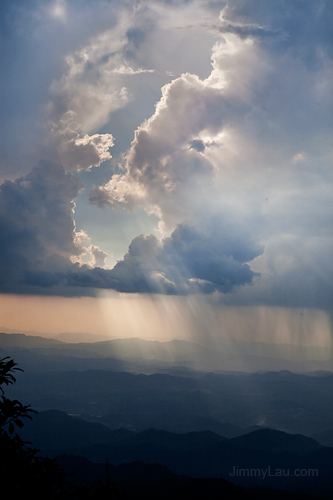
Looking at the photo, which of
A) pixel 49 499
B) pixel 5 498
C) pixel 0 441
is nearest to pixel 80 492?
pixel 49 499

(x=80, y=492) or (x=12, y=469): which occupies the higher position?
(x=12, y=469)

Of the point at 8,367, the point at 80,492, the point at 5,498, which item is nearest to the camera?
the point at 5,498

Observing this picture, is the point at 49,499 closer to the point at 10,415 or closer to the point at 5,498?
the point at 5,498

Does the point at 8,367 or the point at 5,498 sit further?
the point at 8,367

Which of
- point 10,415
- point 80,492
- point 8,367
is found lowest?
point 80,492

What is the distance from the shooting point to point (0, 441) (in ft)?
57.9

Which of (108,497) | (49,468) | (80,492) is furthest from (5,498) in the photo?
(108,497)

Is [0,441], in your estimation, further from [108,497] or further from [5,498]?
[108,497]

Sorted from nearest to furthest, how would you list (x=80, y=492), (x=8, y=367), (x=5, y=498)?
(x=5, y=498), (x=80, y=492), (x=8, y=367)

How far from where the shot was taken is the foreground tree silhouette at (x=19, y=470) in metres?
16.0

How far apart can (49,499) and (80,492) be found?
1.66 meters

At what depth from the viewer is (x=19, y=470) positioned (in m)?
16.9

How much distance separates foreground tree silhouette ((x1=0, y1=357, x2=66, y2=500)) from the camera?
1603 centimetres

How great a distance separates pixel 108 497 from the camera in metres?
15.7
